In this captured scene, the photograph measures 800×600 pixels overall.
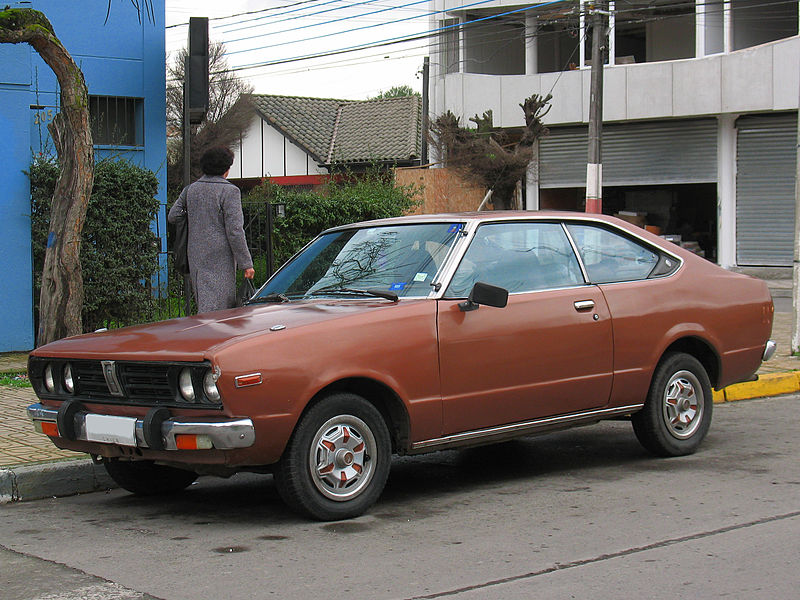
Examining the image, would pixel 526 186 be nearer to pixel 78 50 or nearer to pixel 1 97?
pixel 78 50

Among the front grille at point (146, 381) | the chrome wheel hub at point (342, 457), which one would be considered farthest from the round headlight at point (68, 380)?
the chrome wheel hub at point (342, 457)

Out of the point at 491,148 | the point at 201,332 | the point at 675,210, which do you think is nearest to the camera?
the point at 201,332

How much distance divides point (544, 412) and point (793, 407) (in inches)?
152

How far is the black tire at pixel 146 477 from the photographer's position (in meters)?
6.11

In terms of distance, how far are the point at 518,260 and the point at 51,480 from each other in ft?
10.2

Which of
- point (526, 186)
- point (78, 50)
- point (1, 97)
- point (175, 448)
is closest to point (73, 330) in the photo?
point (1, 97)

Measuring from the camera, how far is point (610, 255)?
22.4 feet

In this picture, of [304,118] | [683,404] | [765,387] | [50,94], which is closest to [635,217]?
[50,94]

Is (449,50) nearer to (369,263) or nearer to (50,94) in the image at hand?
(50,94)

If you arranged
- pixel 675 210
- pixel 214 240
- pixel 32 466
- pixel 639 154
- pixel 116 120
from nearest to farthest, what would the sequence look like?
pixel 32 466 → pixel 214 240 → pixel 116 120 → pixel 639 154 → pixel 675 210

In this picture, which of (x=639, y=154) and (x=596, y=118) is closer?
(x=596, y=118)

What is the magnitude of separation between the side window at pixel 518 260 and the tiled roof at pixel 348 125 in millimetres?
31308

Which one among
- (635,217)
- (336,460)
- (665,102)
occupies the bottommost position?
(336,460)

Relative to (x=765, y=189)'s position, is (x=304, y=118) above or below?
above
